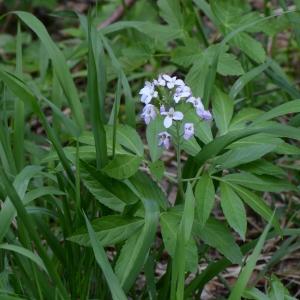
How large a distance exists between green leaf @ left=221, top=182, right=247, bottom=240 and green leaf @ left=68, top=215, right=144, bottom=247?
0.73ft

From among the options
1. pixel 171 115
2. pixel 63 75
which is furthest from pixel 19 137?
pixel 171 115

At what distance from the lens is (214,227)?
1.83 m

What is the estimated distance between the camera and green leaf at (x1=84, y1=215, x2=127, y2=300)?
1.66 metres

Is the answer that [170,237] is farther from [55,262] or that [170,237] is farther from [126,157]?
[55,262]

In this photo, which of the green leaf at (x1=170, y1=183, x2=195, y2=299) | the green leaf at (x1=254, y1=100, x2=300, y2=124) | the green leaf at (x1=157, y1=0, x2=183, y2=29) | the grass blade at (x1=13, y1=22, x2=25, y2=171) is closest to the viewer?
the green leaf at (x1=170, y1=183, x2=195, y2=299)

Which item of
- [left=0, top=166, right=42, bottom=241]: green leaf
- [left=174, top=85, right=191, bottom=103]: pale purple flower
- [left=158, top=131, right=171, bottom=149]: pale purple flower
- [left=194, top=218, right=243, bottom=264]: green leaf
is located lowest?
[left=194, top=218, right=243, bottom=264]: green leaf

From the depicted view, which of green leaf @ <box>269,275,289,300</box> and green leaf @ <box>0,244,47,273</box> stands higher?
green leaf @ <box>0,244,47,273</box>

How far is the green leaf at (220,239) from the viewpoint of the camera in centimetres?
178

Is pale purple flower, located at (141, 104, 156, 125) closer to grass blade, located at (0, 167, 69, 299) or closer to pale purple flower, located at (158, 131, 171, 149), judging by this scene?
pale purple flower, located at (158, 131, 171, 149)

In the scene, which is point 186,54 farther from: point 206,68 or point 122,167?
point 122,167

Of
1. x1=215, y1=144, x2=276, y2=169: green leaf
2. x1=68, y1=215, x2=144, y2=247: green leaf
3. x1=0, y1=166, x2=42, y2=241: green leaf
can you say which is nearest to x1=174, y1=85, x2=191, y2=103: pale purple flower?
x1=215, y1=144, x2=276, y2=169: green leaf

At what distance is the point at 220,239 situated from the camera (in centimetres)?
180

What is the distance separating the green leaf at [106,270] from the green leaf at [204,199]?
26cm

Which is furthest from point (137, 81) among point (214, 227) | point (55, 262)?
point (214, 227)
